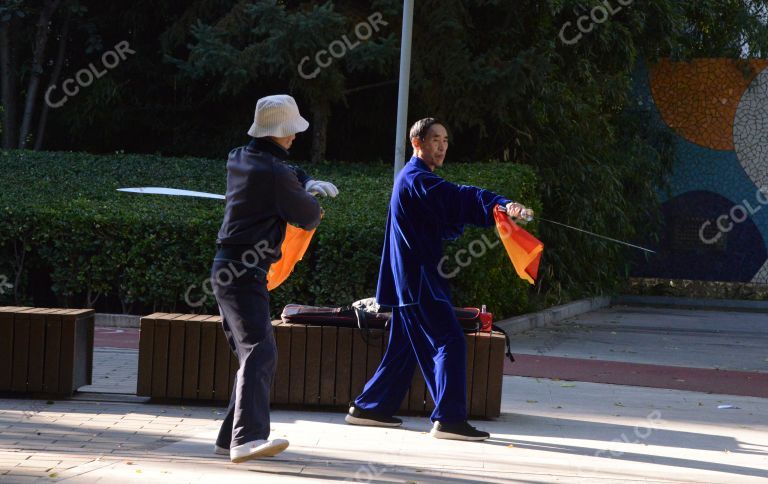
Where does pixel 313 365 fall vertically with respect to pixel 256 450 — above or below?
above

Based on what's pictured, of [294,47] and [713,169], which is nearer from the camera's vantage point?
[294,47]

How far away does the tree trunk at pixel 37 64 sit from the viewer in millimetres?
17156

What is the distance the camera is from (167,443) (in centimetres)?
634

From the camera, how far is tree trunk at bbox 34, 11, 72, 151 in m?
17.6

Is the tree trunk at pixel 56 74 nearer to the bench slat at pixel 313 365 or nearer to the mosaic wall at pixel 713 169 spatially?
the mosaic wall at pixel 713 169

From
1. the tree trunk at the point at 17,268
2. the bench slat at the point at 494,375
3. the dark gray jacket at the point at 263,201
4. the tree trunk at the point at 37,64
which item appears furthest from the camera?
the tree trunk at the point at 37,64

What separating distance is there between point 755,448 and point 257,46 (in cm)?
953

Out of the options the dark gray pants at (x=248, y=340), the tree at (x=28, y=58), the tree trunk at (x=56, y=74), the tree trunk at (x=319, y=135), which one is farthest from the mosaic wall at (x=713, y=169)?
the dark gray pants at (x=248, y=340)

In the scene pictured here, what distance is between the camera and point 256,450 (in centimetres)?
563

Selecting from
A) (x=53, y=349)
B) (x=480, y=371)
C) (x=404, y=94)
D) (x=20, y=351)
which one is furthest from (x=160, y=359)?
(x=404, y=94)

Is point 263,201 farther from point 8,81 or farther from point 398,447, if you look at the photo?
point 8,81

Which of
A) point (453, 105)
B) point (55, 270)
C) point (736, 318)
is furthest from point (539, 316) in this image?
point (55, 270)

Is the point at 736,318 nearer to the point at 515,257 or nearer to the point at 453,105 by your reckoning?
the point at 453,105

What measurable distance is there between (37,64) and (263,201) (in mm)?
12961
